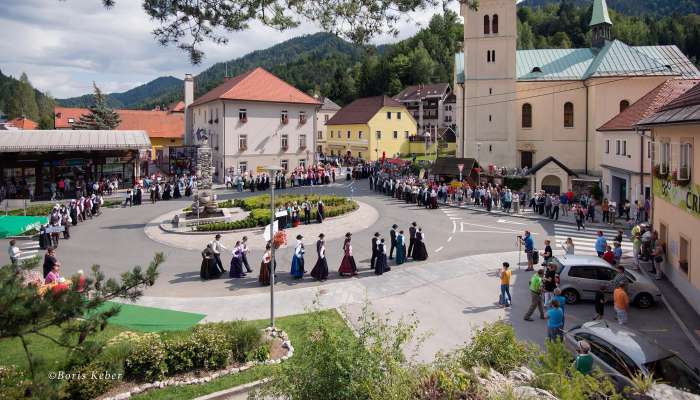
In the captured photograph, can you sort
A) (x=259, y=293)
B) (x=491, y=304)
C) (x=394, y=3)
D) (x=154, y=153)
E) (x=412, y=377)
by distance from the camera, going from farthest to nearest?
(x=154, y=153) < (x=259, y=293) < (x=491, y=304) < (x=394, y=3) < (x=412, y=377)

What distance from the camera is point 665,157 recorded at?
58.6 feet

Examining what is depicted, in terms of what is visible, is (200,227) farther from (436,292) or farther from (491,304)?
(491,304)

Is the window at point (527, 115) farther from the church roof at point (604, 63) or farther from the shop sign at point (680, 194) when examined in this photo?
the shop sign at point (680, 194)

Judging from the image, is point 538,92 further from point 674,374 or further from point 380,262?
point 674,374

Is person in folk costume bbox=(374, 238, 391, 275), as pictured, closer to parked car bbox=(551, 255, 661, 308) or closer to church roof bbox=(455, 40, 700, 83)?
parked car bbox=(551, 255, 661, 308)

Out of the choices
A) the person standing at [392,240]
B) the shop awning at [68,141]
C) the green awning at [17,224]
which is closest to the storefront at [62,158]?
the shop awning at [68,141]

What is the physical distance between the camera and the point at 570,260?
50.3 feet

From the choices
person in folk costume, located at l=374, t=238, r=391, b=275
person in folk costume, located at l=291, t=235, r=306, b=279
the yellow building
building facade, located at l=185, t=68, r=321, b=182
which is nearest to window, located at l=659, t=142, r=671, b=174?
person in folk costume, located at l=374, t=238, r=391, b=275

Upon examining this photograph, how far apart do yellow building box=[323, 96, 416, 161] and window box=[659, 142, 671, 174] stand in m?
51.1

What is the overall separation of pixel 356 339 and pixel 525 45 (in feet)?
366

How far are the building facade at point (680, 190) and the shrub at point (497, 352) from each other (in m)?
9.16

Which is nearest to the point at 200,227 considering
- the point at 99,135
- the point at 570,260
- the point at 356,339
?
the point at 570,260

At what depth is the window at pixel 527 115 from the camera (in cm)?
4878

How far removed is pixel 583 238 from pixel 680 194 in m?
8.77
